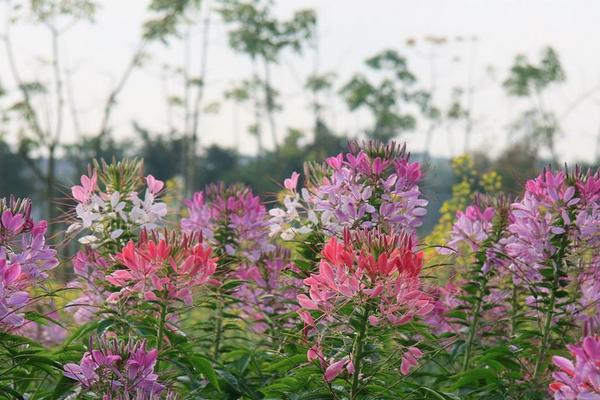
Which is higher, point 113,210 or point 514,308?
point 113,210

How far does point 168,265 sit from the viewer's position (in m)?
3.18

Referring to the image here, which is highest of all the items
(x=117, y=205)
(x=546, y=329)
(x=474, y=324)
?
(x=117, y=205)

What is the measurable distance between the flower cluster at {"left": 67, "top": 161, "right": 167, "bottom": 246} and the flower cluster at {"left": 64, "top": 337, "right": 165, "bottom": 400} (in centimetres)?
91

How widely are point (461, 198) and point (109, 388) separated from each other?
5.96 meters

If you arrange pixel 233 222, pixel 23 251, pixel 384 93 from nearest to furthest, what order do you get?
pixel 23 251 → pixel 233 222 → pixel 384 93

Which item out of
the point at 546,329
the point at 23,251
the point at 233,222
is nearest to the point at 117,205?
the point at 23,251

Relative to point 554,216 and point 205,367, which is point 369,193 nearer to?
point 554,216

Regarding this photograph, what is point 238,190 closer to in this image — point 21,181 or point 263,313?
point 263,313

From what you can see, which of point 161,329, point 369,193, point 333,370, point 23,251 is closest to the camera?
point 333,370

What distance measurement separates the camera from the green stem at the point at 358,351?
9.66 ft

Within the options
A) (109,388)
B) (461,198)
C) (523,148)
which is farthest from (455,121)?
(109,388)

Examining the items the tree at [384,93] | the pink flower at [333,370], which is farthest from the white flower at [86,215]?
the tree at [384,93]

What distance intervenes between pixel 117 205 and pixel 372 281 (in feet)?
5.05

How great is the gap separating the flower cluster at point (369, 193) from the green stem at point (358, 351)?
0.70m
